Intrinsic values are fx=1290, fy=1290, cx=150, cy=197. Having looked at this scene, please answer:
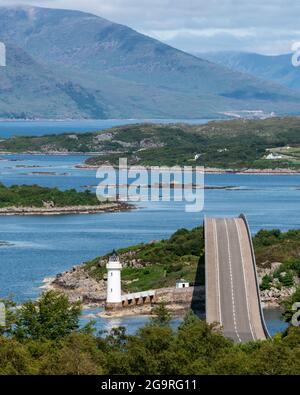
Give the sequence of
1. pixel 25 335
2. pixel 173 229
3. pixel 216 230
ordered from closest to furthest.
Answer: pixel 25 335 < pixel 216 230 < pixel 173 229

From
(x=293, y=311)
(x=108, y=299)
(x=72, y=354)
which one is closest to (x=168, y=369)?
(x=72, y=354)

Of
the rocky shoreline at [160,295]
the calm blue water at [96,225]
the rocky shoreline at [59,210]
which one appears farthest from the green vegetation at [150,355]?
the rocky shoreline at [59,210]

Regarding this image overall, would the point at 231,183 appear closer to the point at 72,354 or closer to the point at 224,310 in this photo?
the point at 224,310

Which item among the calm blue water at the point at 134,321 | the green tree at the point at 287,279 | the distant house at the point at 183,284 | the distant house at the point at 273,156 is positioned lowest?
→ the calm blue water at the point at 134,321

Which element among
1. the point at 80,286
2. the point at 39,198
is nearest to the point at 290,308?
the point at 80,286

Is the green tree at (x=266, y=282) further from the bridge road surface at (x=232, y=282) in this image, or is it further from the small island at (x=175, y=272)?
the bridge road surface at (x=232, y=282)

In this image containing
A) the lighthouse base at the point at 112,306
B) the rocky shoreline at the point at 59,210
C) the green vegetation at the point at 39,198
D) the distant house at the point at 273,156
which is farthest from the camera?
the distant house at the point at 273,156
